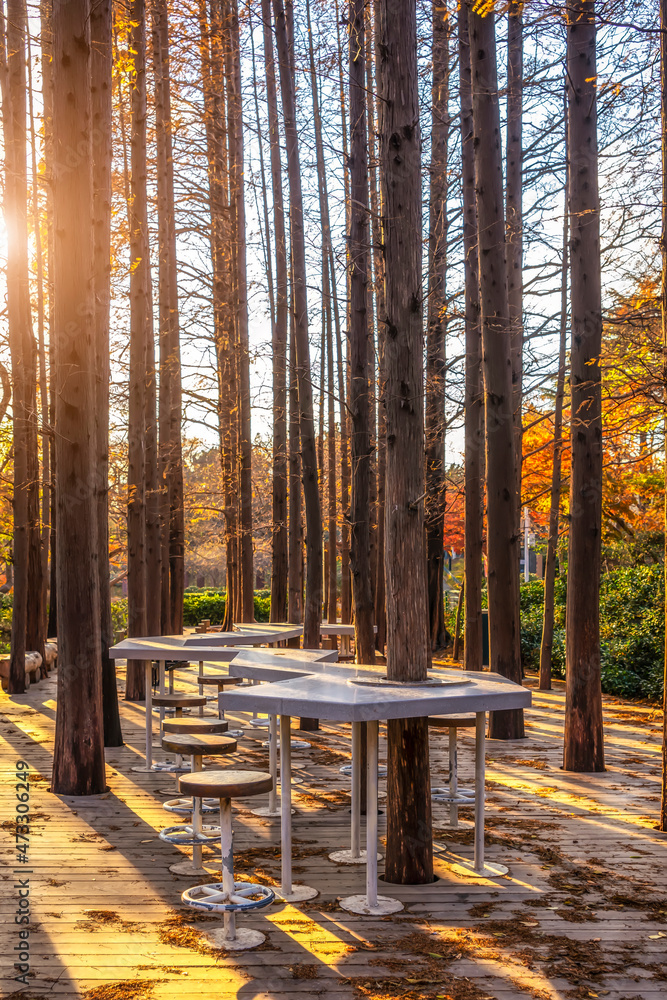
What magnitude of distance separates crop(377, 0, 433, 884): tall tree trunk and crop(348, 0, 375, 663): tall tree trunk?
11.0ft

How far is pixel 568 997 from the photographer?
3865 millimetres

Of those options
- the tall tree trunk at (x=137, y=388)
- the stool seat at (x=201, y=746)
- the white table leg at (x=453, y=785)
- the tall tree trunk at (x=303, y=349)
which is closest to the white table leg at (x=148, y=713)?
the tall tree trunk at (x=303, y=349)

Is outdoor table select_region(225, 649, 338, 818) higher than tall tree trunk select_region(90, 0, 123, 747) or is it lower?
lower

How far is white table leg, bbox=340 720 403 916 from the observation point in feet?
16.1

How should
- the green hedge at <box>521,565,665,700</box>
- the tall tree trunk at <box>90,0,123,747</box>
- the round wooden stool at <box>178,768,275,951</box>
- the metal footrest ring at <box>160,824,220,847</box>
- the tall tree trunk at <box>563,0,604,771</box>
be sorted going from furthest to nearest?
the green hedge at <box>521,565,665,700</box>, the tall tree trunk at <box>90,0,123,747</box>, the tall tree trunk at <box>563,0,604,771</box>, the metal footrest ring at <box>160,824,220,847</box>, the round wooden stool at <box>178,768,275,951</box>

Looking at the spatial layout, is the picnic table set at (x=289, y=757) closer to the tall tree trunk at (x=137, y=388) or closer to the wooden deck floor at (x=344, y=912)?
the wooden deck floor at (x=344, y=912)

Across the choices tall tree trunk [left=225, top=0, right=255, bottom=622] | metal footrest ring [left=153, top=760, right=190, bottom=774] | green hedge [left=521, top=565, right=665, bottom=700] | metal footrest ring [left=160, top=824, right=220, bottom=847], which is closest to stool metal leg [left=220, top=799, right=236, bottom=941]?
metal footrest ring [left=160, top=824, right=220, bottom=847]

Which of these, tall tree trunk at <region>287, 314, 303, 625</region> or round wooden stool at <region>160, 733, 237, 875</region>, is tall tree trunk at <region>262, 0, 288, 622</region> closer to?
tall tree trunk at <region>287, 314, 303, 625</region>

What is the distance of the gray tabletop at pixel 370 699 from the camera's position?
464 centimetres

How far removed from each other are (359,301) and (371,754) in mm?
5954

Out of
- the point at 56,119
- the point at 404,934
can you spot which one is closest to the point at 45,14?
the point at 56,119

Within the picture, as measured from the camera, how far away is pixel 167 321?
16250 millimetres

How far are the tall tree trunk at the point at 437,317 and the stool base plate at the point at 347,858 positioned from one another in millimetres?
7303

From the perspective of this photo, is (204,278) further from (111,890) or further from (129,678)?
(111,890)
